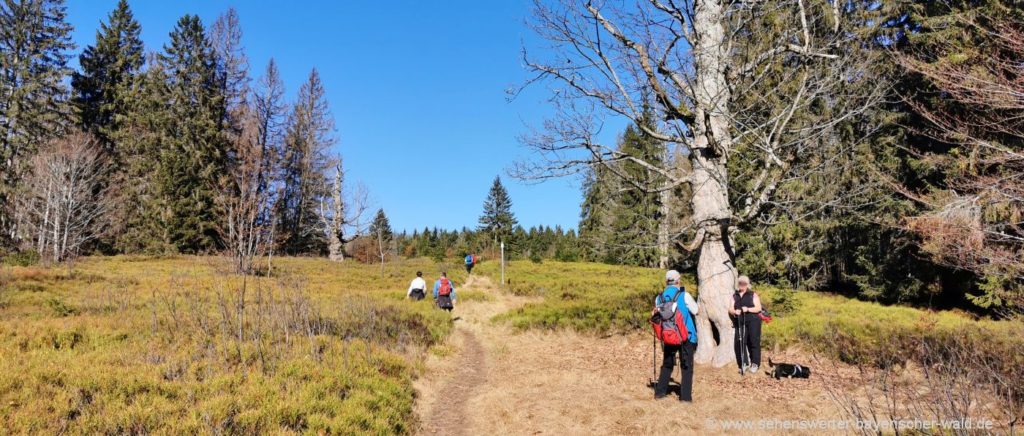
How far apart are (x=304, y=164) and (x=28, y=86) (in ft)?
54.4

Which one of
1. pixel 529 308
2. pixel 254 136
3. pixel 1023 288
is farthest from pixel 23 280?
pixel 1023 288

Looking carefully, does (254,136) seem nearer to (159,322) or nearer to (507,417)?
(159,322)

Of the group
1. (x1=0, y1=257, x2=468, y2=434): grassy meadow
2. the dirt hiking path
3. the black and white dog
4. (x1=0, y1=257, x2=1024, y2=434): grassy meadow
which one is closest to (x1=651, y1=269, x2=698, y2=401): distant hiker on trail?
the dirt hiking path

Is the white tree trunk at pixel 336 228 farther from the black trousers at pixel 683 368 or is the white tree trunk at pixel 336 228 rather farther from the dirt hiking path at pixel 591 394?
the black trousers at pixel 683 368

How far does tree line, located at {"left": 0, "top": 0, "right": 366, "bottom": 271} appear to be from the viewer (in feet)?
86.9

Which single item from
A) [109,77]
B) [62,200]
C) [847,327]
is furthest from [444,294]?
[109,77]

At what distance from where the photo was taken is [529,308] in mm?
13953

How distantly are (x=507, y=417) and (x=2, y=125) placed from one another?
1589 inches

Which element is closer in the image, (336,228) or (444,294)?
(444,294)

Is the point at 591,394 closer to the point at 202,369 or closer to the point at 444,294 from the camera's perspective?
the point at 202,369

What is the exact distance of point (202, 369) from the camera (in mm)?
6078

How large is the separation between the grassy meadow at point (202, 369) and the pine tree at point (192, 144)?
20.7 meters

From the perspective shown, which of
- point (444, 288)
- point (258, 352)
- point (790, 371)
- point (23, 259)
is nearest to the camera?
point (258, 352)

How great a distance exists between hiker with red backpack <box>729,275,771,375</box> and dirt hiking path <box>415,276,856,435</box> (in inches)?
9.7
